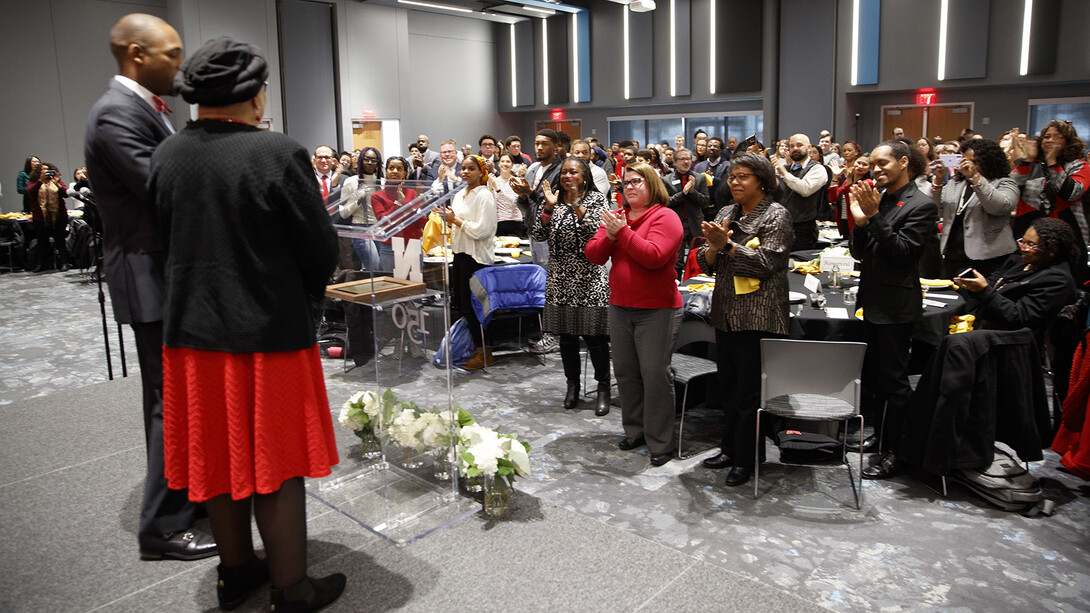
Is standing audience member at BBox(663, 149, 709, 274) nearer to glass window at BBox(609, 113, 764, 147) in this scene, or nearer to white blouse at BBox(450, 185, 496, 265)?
white blouse at BBox(450, 185, 496, 265)

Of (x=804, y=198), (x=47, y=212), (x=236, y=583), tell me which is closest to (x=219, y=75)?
(x=236, y=583)

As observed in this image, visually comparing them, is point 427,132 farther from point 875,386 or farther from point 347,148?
point 875,386

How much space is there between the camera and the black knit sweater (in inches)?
81.7

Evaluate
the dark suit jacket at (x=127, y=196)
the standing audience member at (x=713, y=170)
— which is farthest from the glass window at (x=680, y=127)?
the dark suit jacket at (x=127, y=196)

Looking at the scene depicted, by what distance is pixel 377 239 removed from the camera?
2936mm

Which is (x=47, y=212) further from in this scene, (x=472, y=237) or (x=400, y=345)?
(x=400, y=345)

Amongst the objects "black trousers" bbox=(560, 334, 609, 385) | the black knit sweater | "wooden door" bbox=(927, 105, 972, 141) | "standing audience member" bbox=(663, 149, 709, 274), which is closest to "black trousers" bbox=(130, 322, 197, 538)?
the black knit sweater

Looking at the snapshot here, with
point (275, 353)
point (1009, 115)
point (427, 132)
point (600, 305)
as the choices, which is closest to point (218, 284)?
point (275, 353)

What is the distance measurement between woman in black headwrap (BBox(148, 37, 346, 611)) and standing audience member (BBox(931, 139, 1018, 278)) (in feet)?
15.8

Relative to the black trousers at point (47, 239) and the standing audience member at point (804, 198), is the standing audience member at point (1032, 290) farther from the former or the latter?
the black trousers at point (47, 239)

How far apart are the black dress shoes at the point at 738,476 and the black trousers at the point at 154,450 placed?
2.42 metres

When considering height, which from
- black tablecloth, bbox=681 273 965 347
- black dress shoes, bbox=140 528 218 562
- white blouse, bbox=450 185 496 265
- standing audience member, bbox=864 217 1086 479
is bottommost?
black dress shoes, bbox=140 528 218 562

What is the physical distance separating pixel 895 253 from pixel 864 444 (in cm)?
115

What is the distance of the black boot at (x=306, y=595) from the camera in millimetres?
2328
